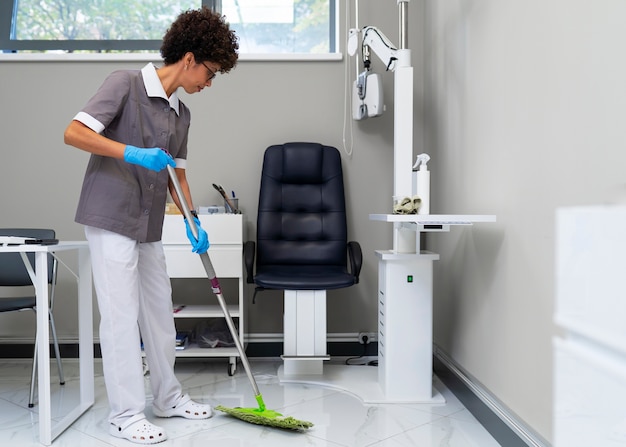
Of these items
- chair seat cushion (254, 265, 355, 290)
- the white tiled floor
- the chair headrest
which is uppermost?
the chair headrest

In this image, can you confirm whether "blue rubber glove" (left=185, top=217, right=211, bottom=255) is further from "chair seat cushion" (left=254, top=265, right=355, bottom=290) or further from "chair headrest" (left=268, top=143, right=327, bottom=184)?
"chair headrest" (left=268, top=143, right=327, bottom=184)

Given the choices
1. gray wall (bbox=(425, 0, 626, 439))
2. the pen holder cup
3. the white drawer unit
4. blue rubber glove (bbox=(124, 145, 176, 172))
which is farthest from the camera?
the pen holder cup

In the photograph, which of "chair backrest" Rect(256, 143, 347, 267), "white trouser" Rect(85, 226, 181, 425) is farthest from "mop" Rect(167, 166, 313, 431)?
"chair backrest" Rect(256, 143, 347, 267)

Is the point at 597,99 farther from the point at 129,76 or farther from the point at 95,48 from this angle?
the point at 95,48

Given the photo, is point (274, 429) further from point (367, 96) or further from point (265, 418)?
point (367, 96)

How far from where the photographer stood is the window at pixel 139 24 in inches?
129

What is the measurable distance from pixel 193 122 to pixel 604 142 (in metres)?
2.33

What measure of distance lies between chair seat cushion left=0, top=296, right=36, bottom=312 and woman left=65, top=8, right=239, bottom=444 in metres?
0.62

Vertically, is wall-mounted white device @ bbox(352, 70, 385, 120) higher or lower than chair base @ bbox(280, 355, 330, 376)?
higher

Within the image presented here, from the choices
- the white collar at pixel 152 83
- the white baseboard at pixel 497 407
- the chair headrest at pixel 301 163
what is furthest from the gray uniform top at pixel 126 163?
the white baseboard at pixel 497 407

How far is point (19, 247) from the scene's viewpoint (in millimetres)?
1848

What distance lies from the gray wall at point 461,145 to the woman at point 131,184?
101 centimetres

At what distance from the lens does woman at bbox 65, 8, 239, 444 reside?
190 cm

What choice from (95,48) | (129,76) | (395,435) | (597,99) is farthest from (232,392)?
(95,48)
